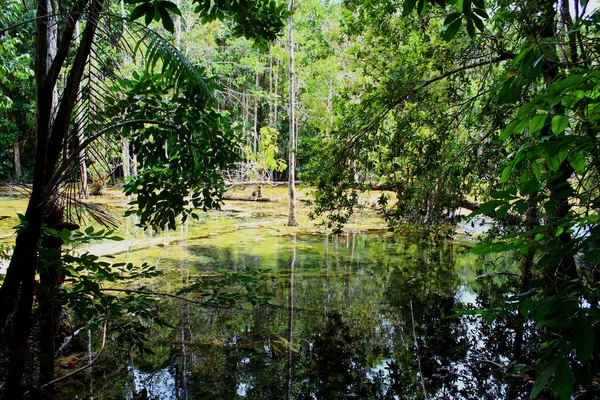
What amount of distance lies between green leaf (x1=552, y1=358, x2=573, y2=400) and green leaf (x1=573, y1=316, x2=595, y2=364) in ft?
0.10

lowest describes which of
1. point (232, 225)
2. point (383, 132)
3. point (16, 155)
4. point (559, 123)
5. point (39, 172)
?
point (232, 225)

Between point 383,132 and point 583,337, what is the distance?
11.7 feet

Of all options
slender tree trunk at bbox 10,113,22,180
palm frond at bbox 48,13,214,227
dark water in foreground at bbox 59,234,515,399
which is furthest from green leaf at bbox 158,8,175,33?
slender tree trunk at bbox 10,113,22,180

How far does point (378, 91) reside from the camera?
3945 mm

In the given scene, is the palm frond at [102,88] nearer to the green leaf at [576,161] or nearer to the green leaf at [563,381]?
the green leaf at [576,161]

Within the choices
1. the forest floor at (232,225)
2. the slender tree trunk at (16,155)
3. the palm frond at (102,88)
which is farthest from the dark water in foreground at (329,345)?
the slender tree trunk at (16,155)

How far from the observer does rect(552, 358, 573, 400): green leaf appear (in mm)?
734

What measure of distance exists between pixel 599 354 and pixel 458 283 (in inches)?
Result: 236

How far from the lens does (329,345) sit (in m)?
4.02

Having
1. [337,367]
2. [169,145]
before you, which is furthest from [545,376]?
[337,367]

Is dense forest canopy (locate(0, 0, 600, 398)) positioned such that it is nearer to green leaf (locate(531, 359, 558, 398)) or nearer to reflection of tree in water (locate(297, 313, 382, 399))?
green leaf (locate(531, 359, 558, 398))

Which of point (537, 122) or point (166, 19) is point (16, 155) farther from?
point (537, 122)

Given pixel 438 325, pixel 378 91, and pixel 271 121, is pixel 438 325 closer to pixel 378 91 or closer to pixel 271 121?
pixel 378 91

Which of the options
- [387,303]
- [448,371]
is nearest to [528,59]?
[448,371]
